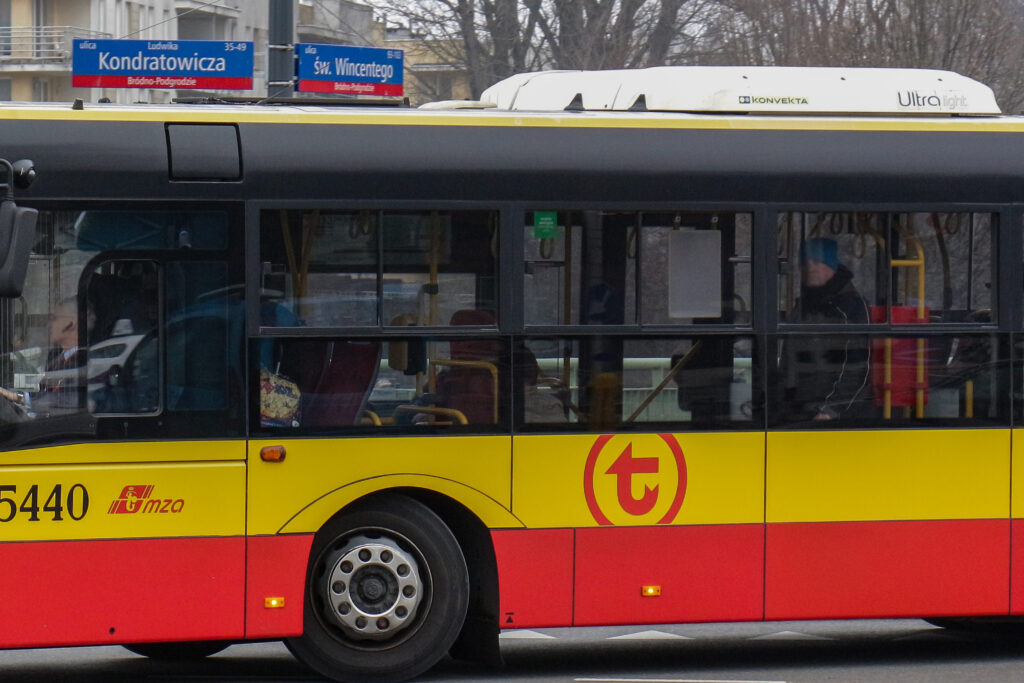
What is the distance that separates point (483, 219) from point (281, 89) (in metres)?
5.39

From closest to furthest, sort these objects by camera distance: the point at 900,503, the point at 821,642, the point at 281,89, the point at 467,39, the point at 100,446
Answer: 1. the point at 100,446
2. the point at 900,503
3. the point at 821,642
4. the point at 281,89
5. the point at 467,39

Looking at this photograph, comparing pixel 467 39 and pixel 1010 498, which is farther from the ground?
pixel 467 39

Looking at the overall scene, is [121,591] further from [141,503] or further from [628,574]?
[628,574]

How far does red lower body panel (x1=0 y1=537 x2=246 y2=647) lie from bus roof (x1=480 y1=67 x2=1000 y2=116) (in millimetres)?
2746

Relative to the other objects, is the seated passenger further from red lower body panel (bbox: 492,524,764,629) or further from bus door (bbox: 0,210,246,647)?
bus door (bbox: 0,210,246,647)

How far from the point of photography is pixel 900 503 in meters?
8.16

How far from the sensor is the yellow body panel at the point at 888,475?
8.09m

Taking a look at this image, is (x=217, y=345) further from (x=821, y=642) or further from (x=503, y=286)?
(x=821, y=642)

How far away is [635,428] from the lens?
7.92 metres

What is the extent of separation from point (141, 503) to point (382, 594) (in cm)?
123

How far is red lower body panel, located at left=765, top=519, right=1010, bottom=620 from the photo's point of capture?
8102mm

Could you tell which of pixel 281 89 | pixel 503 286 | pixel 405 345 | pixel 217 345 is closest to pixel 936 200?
pixel 503 286

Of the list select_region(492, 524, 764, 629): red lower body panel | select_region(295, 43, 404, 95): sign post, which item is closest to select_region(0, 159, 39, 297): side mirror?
select_region(492, 524, 764, 629): red lower body panel

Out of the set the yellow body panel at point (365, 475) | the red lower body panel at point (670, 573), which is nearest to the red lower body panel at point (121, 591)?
the yellow body panel at point (365, 475)
